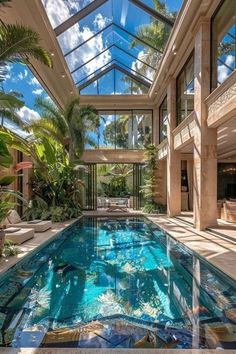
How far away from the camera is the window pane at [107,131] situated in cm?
2062

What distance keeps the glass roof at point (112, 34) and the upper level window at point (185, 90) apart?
143 cm

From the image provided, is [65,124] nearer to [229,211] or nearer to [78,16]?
[78,16]

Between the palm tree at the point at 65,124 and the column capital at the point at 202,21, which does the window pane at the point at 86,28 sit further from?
the column capital at the point at 202,21

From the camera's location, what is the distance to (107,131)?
20.8 m

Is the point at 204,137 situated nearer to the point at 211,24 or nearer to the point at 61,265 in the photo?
the point at 211,24

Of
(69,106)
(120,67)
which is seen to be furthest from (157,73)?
(69,106)

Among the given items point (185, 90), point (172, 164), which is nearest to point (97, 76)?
point (185, 90)

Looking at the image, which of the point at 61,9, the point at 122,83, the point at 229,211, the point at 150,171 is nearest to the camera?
the point at 61,9

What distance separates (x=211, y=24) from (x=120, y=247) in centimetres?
770

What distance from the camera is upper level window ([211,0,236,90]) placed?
8539mm

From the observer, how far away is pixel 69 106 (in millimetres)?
15453

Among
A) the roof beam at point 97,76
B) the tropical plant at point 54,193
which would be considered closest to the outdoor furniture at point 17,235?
the tropical plant at point 54,193

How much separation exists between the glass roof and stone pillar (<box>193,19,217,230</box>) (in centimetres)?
181

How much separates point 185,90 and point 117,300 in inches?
421
